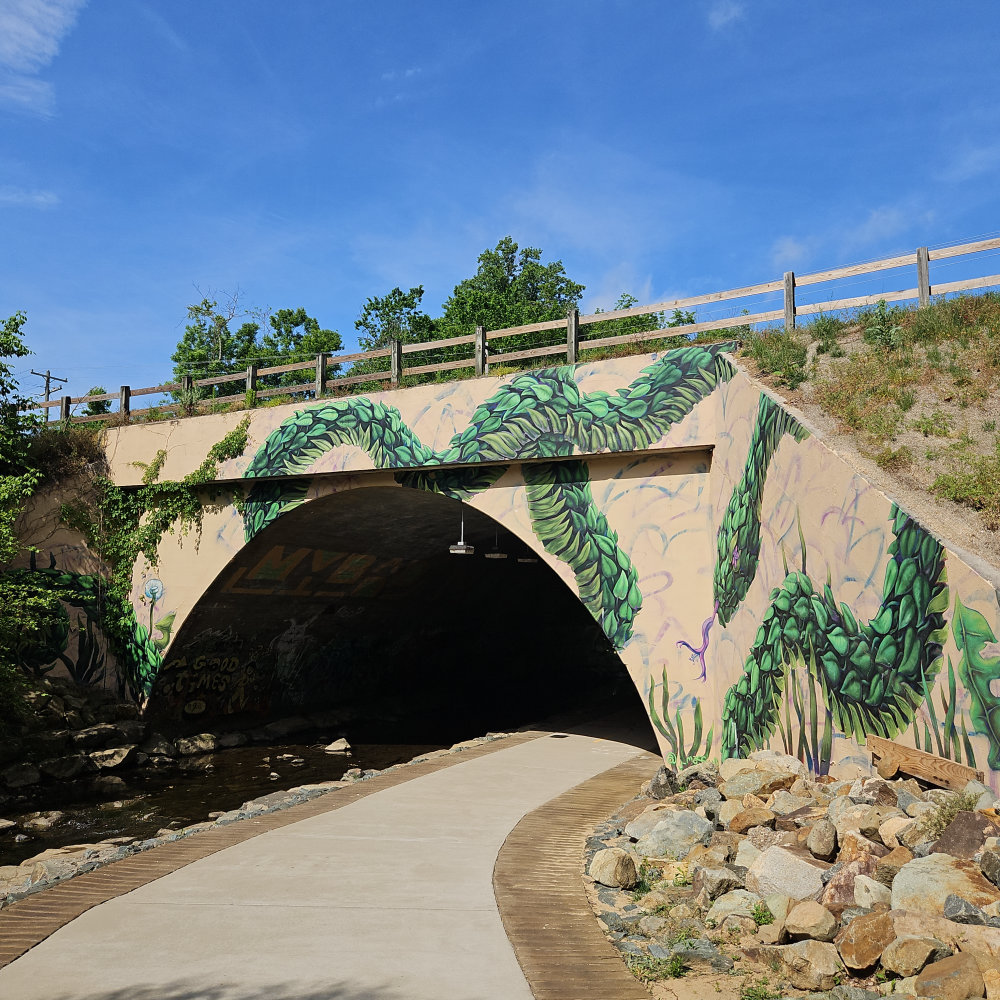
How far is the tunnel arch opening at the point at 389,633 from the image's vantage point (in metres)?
15.3

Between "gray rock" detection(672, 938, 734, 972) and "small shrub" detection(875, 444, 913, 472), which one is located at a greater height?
"small shrub" detection(875, 444, 913, 472)

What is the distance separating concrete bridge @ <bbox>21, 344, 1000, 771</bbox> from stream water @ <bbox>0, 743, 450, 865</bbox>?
212 centimetres

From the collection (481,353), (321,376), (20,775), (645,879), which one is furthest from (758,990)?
(20,775)

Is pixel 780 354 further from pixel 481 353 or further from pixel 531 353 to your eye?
pixel 481 353

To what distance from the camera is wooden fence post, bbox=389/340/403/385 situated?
13.0 meters

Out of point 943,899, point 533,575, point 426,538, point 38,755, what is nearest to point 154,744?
point 38,755

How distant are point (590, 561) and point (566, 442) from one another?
5.03ft

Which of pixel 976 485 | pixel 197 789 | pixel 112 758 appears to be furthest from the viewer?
pixel 112 758

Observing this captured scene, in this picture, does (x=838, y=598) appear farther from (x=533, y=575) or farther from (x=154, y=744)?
(x=533, y=575)

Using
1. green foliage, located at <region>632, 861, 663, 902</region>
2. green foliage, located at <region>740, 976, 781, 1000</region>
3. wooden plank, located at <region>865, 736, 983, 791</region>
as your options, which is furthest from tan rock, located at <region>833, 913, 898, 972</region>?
green foliage, located at <region>632, 861, 663, 902</region>

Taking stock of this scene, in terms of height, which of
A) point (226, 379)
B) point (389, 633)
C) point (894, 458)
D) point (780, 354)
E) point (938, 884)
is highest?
point (226, 379)

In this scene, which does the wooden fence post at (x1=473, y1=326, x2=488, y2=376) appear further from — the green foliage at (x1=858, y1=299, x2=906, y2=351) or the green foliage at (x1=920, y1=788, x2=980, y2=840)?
the green foliage at (x1=920, y1=788, x2=980, y2=840)

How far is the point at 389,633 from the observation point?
65.5ft

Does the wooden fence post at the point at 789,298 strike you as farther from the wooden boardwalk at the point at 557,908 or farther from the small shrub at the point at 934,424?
the wooden boardwalk at the point at 557,908
